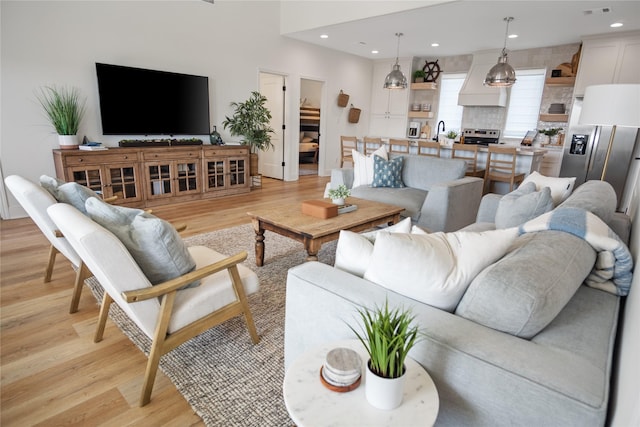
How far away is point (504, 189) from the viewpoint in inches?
206

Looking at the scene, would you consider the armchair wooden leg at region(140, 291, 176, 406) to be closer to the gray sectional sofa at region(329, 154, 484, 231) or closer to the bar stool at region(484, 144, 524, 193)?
the gray sectional sofa at region(329, 154, 484, 231)

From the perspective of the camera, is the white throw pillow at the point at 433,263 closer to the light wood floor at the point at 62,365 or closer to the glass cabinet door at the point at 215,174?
the light wood floor at the point at 62,365

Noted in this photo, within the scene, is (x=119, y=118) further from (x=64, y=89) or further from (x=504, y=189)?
(x=504, y=189)

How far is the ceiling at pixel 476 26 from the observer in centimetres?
445

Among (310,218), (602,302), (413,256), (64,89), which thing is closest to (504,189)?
(310,218)

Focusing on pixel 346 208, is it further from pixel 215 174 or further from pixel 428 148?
pixel 215 174

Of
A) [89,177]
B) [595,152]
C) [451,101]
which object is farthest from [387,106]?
[89,177]

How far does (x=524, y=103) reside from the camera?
6.95 m

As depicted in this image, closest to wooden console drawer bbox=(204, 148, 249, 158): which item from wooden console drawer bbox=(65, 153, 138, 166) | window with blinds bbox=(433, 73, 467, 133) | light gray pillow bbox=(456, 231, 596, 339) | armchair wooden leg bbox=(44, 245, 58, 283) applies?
wooden console drawer bbox=(65, 153, 138, 166)

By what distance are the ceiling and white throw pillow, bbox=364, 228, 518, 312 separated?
428 cm

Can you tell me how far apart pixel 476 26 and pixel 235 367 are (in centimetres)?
585

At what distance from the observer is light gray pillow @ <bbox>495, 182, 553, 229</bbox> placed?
85.1 inches

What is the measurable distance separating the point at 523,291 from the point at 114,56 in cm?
539

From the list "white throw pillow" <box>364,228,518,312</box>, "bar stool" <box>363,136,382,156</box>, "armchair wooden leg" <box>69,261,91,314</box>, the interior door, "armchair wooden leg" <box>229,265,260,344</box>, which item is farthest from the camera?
the interior door
